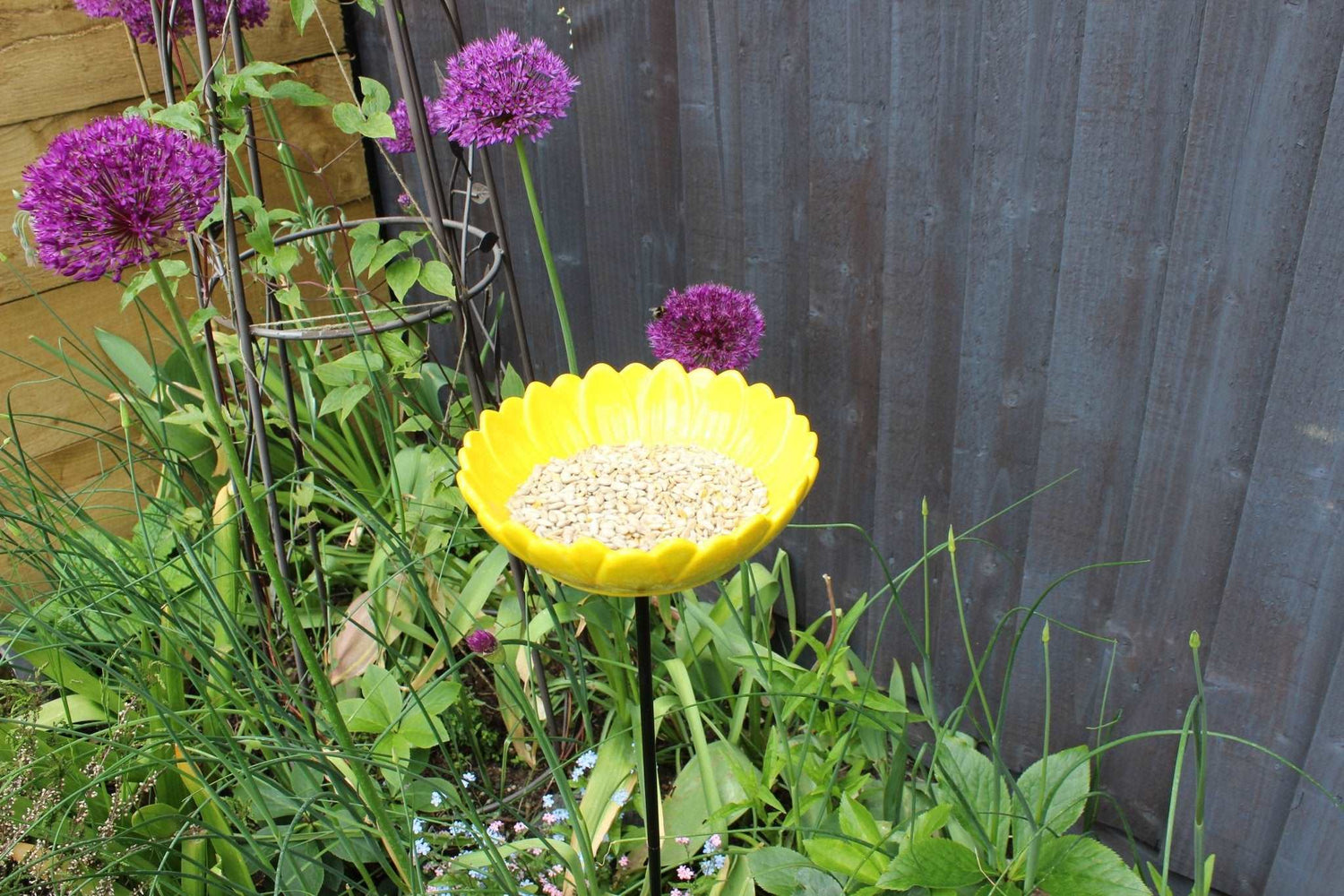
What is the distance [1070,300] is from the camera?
4.84ft

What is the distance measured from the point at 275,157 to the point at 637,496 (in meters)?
1.74

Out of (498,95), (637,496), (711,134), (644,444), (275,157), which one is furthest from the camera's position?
(275,157)

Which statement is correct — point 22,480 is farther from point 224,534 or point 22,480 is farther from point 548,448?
→ point 548,448

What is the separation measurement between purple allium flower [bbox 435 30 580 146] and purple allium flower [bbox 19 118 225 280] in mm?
441

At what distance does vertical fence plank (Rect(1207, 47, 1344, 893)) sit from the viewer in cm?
124

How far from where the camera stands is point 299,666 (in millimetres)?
1708

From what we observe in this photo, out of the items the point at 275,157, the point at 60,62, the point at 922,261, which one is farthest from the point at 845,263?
the point at 60,62

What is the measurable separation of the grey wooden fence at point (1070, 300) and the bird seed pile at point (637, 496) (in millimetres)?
615

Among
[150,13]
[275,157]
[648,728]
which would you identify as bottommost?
[648,728]

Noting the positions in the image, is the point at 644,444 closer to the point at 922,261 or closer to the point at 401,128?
the point at 922,261

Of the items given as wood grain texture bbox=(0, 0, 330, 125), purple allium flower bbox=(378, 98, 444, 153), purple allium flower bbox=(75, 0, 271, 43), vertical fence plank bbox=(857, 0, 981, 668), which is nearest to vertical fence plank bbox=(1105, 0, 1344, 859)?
vertical fence plank bbox=(857, 0, 981, 668)

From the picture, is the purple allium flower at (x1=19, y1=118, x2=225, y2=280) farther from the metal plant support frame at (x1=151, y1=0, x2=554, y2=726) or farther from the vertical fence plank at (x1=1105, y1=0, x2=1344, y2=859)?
the vertical fence plank at (x1=1105, y1=0, x2=1344, y2=859)

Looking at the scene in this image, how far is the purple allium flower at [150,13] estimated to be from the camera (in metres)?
1.57

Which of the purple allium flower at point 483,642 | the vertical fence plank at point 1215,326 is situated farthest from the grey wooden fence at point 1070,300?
the purple allium flower at point 483,642
